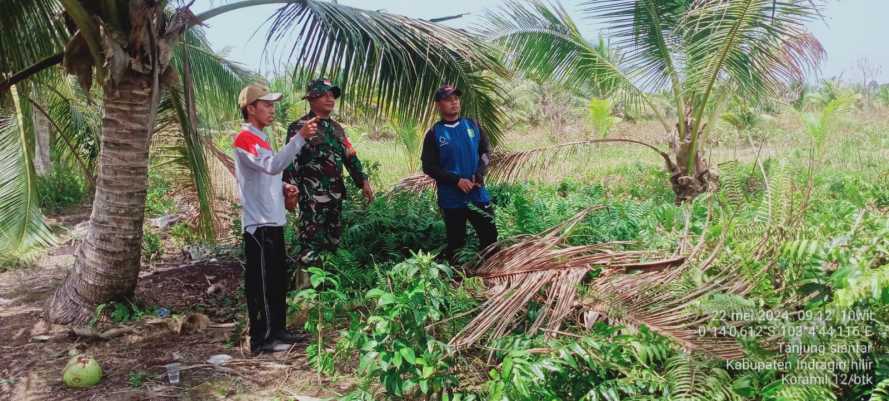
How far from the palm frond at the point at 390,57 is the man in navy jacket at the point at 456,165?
1.68 ft

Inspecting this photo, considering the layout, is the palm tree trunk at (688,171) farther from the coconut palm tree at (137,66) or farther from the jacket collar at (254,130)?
the jacket collar at (254,130)

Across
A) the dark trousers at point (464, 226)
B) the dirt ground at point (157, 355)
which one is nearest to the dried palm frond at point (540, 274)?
the dark trousers at point (464, 226)

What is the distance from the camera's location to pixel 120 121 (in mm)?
4398

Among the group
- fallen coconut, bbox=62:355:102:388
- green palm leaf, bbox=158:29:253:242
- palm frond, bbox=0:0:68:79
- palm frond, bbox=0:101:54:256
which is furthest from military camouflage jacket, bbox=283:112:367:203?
palm frond, bbox=0:101:54:256

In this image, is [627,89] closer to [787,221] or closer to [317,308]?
[787,221]

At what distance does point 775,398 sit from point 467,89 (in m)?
3.19

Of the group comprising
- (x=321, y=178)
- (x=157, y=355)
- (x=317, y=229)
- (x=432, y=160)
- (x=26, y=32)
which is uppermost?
(x=26, y=32)

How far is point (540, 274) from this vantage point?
352 cm

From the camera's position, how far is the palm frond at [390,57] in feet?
14.3

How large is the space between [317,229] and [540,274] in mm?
1783

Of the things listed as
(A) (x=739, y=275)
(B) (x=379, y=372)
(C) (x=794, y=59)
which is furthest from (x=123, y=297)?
(C) (x=794, y=59)

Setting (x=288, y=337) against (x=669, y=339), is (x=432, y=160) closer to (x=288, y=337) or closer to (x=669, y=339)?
(x=288, y=337)

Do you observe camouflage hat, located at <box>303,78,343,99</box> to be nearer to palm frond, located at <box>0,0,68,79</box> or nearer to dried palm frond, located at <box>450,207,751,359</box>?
dried palm frond, located at <box>450,207,751,359</box>

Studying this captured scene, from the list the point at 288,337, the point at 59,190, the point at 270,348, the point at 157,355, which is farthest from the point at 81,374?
the point at 59,190
